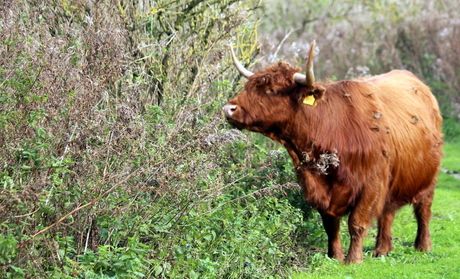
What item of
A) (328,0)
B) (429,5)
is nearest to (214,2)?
(429,5)

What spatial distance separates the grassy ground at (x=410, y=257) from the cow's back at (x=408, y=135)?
605mm

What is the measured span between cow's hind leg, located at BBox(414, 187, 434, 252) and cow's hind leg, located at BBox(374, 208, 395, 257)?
35 cm

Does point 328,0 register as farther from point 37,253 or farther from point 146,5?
point 37,253

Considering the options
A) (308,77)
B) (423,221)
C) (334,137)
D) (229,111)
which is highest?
(308,77)

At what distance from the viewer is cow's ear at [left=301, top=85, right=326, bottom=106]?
21.3 ft

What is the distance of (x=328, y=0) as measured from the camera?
23.8 m

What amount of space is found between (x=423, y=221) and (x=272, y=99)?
2338 millimetres

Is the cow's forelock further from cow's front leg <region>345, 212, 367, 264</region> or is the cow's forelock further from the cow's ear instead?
cow's front leg <region>345, 212, 367, 264</region>

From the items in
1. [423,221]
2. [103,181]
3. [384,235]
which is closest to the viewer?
[103,181]

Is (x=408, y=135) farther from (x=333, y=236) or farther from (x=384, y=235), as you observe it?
(x=333, y=236)

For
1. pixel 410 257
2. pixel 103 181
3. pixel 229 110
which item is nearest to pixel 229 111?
pixel 229 110

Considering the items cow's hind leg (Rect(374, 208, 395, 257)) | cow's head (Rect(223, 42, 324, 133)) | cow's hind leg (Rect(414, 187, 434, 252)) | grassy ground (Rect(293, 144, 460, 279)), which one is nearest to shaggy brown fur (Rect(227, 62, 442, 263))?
cow's head (Rect(223, 42, 324, 133))

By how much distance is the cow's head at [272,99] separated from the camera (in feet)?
21.3

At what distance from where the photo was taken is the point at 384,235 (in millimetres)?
7328
